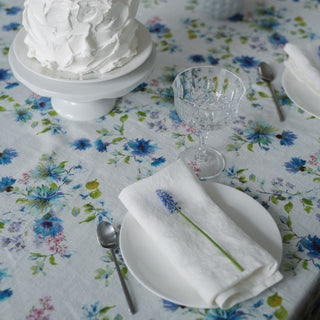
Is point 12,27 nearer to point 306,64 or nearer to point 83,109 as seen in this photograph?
point 83,109

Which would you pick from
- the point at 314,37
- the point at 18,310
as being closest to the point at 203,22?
the point at 314,37

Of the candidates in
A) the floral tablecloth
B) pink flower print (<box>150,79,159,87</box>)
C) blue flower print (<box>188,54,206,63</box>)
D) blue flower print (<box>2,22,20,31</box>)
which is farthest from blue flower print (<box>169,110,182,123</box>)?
blue flower print (<box>2,22,20,31</box>)

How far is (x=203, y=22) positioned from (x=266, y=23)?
0.63ft

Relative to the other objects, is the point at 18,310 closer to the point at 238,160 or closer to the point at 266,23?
the point at 238,160

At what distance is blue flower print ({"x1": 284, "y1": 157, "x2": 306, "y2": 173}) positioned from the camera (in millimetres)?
857

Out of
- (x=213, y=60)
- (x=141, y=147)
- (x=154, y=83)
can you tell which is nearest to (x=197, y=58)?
(x=213, y=60)

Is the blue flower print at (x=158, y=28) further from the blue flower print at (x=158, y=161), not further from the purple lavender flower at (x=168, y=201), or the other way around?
the purple lavender flower at (x=168, y=201)

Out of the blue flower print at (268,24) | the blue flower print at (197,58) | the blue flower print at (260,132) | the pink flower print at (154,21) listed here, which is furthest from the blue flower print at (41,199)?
the blue flower print at (268,24)

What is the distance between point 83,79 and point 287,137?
46 centimetres

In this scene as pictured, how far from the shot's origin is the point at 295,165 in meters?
0.87

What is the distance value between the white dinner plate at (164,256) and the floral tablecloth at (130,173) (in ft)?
0.12

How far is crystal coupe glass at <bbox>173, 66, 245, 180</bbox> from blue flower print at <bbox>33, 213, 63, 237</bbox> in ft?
0.94

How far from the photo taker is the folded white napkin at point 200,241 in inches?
23.3

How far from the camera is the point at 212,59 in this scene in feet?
3.71
